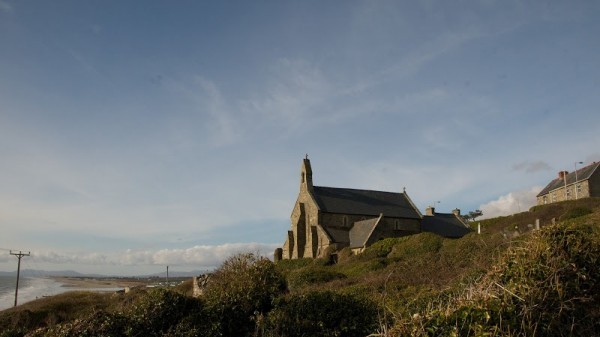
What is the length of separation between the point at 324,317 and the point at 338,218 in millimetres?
42719

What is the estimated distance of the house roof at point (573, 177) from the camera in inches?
2142

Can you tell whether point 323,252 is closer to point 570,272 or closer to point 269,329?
point 269,329

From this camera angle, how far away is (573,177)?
5803cm

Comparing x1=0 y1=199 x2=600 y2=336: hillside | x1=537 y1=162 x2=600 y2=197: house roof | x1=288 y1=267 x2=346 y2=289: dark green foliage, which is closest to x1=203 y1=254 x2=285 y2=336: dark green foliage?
x1=0 y1=199 x2=600 y2=336: hillside

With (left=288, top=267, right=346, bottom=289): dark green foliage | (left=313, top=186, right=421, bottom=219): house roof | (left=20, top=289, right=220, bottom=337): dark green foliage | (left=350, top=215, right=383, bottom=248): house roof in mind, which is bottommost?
(left=20, top=289, right=220, bottom=337): dark green foliage

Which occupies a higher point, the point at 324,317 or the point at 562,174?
the point at 562,174

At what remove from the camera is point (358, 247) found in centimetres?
4762

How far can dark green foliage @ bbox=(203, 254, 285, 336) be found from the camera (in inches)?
503

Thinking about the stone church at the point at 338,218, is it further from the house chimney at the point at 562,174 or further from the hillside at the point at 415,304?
the hillside at the point at 415,304

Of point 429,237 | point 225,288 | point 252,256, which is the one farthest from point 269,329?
point 429,237

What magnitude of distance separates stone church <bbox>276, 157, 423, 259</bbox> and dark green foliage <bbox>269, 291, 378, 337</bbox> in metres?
37.2

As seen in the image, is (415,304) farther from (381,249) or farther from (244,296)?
(381,249)

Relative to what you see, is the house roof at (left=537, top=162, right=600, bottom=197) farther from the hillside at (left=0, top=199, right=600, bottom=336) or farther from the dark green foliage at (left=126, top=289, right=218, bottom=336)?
the dark green foliage at (left=126, top=289, right=218, bottom=336)

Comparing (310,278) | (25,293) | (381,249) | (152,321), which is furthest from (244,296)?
(25,293)
